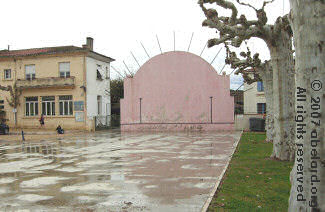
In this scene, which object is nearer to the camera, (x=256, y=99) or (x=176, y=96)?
(x=176, y=96)

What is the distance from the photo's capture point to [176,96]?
29453 millimetres

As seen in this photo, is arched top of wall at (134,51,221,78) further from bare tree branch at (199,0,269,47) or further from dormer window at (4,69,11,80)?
bare tree branch at (199,0,269,47)

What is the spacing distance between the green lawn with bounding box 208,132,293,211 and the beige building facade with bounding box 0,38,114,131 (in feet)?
75.3

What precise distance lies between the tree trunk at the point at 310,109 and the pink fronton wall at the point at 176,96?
24303 millimetres

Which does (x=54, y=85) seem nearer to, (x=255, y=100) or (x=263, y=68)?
(x=263, y=68)

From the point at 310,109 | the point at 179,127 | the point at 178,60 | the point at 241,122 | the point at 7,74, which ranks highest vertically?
the point at 178,60

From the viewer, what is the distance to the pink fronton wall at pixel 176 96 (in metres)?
28.8

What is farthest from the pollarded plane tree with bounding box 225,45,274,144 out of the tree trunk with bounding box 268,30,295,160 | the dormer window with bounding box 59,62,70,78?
the dormer window with bounding box 59,62,70,78

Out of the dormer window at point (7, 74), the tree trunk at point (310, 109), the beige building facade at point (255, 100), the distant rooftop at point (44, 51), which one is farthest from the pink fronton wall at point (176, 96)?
the tree trunk at point (310, 109)

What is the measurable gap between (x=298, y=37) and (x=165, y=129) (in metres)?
25.0

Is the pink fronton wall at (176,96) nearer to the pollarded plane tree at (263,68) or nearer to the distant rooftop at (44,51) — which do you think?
the distant rooftop at (44,51)

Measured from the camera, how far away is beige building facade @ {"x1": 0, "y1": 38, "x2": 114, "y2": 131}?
31.6m

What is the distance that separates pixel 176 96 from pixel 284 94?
61.4 ft

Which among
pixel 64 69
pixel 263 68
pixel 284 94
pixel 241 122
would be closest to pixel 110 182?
pixel 284 94
